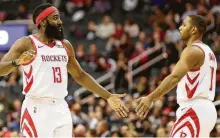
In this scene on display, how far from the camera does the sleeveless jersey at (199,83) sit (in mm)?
8570

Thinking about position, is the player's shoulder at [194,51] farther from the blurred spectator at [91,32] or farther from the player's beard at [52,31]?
the blurred spectator at [91,32]

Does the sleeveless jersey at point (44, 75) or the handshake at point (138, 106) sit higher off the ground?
the sleeveless jersey at point (44, 75)

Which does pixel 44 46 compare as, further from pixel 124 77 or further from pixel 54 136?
pixel 124 77

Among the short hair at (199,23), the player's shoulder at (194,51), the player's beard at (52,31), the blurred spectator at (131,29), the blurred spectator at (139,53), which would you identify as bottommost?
the blurred spectator at (139,53)

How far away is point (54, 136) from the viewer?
8445 mm

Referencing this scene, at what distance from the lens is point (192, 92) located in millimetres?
8570

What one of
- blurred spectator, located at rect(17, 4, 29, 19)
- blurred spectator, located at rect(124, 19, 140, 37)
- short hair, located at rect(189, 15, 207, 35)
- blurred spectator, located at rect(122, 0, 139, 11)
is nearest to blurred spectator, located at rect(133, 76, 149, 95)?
blurred spectator, located at rect(124, 19, 140, 37)

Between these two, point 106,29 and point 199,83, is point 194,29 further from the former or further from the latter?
point 106,29

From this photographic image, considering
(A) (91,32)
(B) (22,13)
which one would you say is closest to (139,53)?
(A) (91,32)

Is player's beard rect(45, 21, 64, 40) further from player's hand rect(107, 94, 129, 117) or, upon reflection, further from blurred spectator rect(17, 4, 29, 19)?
blurred spectator rect(17, 4, 29, 19)

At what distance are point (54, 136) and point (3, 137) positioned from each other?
6579mm

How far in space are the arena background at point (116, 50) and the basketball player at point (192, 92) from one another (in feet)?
19.3

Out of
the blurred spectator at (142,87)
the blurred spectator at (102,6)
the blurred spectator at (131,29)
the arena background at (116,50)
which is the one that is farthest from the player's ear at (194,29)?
the blurred spectator at (102,6)

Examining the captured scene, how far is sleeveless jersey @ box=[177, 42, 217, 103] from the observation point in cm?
857
